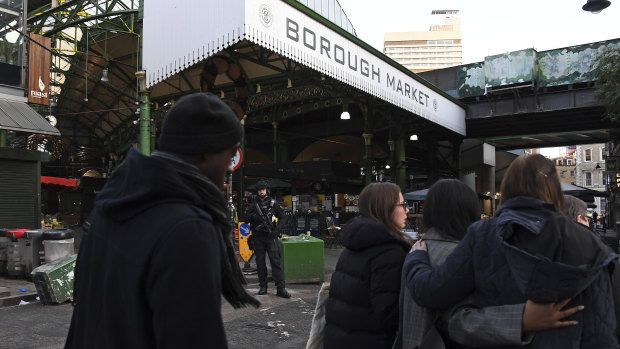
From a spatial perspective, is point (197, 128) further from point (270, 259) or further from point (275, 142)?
point (275, 142)

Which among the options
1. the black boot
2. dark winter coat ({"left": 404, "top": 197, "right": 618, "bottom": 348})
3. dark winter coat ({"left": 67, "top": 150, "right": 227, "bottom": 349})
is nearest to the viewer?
dark winter coat ({"left": 67, "top": 150, "right": 227, "bottom": 349})

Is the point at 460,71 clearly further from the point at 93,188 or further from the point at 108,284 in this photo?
the point at 93,188

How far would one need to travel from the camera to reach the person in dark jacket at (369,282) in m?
2.62

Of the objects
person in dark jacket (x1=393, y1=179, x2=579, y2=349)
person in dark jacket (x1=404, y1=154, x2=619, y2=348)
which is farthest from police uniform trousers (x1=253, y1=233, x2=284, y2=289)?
person in dark jacket (x1=404, y1=154, x2=619, y2=348)

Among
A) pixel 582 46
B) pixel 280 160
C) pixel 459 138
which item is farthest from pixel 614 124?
pixel 280 160

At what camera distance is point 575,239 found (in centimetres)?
192

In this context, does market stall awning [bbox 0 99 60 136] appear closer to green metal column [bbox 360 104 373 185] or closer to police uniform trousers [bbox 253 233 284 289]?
police uniform trousers [bbox 253 233 284 289]

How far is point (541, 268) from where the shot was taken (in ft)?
6.08

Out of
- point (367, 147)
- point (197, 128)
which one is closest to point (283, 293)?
point (197, 128)

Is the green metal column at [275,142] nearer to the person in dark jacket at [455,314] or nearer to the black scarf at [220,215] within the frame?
the person in dark jacket at [455,314]

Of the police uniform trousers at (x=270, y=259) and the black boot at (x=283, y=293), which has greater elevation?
the police uniform trousers at (x=270, y=259)

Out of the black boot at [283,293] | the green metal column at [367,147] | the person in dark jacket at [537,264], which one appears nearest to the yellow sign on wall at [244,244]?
the black boot at [283,293]

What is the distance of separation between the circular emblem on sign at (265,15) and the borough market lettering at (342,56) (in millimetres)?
659

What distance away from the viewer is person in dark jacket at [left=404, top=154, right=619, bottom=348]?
1867 millimetres
